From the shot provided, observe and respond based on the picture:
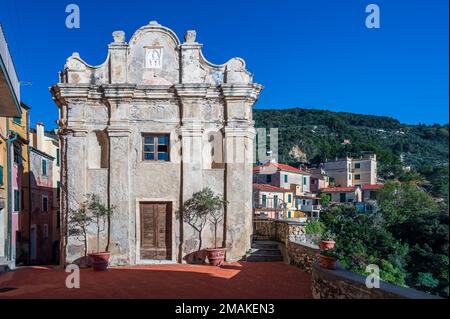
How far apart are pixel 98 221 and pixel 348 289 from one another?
983cm

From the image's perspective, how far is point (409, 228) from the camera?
84.6ft

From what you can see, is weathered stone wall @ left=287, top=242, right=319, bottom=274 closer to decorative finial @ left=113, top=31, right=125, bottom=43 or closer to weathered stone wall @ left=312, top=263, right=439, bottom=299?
weathered stone wall @ left=312, top=263, right=439, bottom=299

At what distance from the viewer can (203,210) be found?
13086mm

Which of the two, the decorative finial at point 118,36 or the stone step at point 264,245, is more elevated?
the decorative finial at point 118,36

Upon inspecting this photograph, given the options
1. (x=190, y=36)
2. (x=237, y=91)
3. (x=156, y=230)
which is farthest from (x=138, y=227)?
(x=190, y=36)

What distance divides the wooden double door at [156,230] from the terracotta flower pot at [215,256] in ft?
5.64

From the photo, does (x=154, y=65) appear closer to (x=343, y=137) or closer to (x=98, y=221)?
(x=98, y=221)

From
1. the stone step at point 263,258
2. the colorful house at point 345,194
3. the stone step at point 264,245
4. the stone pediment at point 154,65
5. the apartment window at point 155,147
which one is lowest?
the colorful house at point 345,194

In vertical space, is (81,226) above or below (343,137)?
below

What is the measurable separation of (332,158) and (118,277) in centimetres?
7481

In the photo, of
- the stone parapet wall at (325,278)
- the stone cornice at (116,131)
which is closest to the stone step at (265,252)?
the stone parapet wall at (325,278)

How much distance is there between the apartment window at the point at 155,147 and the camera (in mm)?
13602

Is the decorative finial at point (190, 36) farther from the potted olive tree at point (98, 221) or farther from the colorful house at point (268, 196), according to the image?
the colorful house at point (268, 196)
